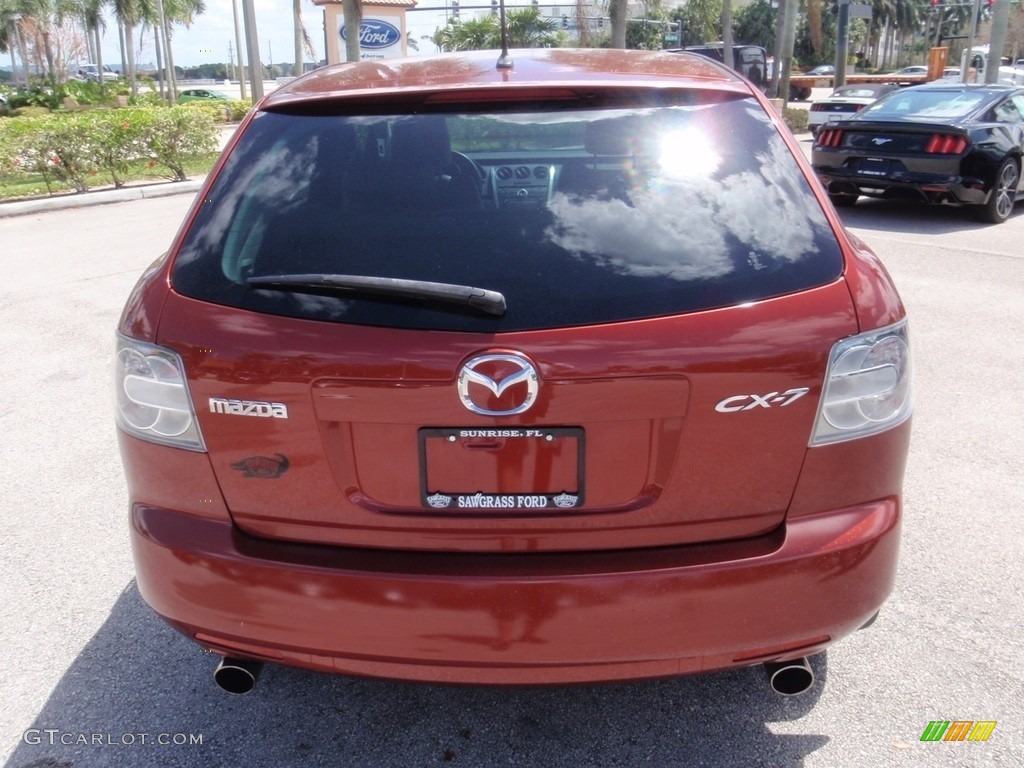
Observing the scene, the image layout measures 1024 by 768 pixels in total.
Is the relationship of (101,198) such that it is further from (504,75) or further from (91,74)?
(91,74)

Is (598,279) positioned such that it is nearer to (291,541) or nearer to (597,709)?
(291,541)

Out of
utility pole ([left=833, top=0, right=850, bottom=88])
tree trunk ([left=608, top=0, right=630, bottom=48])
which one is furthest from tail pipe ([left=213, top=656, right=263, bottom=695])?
utility pole ([left=833, top=0, right=850, bottom=88])

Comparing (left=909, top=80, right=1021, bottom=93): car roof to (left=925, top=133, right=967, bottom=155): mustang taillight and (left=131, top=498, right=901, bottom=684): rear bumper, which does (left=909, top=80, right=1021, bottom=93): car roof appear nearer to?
(left=925, top=133, right=967, bottom=155): mustang taillight

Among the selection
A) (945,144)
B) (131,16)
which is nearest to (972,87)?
(945,144)

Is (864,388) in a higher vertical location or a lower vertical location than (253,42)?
lower

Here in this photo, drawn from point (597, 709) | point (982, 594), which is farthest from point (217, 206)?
point (982, 594)

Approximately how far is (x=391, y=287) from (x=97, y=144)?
1357cm

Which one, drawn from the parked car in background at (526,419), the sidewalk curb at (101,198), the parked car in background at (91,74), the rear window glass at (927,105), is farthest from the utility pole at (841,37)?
the parked car in background at (91,74)

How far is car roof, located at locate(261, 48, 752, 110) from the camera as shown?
7.89 ft

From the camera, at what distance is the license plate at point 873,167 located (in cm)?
1062

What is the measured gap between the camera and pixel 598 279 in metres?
2.10

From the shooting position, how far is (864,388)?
2184 millimetres

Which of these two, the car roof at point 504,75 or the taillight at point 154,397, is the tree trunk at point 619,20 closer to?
the car roof at point 504,75

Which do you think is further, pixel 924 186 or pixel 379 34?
pixel 379 34
